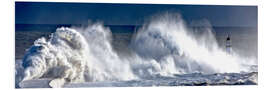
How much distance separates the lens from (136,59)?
251 inches

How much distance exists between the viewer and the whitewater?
6.04 m

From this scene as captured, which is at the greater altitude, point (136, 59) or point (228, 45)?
point (228, 45)

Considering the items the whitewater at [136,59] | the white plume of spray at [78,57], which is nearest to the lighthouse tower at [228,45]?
the whitewater at [136,59]

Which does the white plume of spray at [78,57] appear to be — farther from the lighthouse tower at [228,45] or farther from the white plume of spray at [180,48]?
the lighthouse tower at [228,45]

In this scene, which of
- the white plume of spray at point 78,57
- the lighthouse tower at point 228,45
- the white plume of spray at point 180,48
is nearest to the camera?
the white plume of spray at point 78,57

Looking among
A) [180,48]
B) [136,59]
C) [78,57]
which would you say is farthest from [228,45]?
[78,57]

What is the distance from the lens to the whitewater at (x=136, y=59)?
6.04 meters

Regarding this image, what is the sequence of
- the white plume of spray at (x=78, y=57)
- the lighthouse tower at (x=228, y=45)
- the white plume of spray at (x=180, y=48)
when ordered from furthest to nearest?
the lighthouse tower at (x=228, y=45) → the white plume of spray at (x=180, y=48) → the white plume of spray at (x=78, y=57)

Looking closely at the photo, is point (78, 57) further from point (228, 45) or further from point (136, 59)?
point (228, 45)

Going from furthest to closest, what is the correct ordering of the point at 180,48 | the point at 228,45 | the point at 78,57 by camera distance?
the point at 228,45 → the point at 180,48 → the point at 78,57

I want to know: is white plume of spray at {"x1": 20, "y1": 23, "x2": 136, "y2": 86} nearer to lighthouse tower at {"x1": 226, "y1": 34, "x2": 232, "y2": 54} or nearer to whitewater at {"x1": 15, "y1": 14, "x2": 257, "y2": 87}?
whitewater at {"x1": 15, "y1": 14, "x2": 257, "y2": 87}

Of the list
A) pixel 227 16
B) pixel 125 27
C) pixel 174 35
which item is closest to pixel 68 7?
→ pixel 125 27

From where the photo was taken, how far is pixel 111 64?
6289mm
